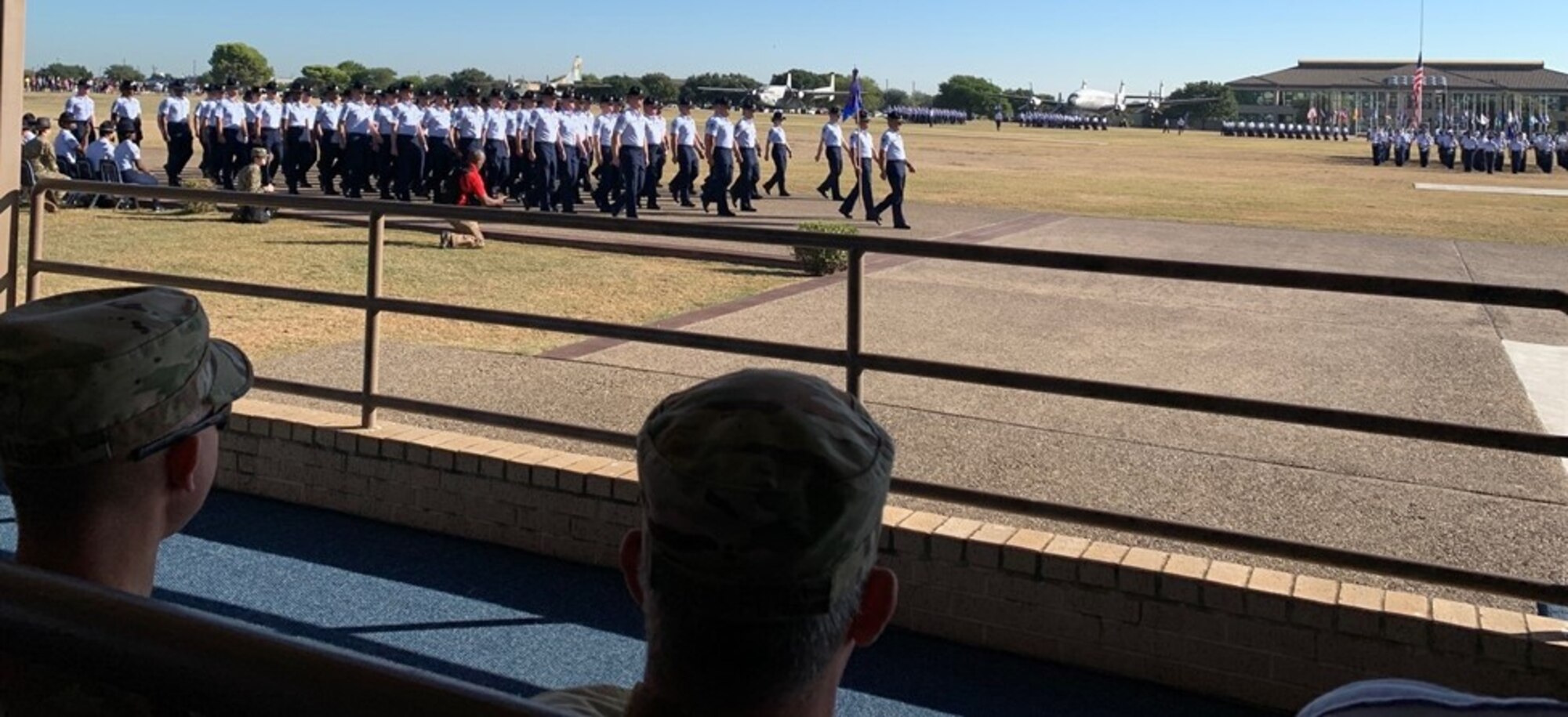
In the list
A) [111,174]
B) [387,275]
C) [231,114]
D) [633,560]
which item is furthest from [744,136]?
[633,560]

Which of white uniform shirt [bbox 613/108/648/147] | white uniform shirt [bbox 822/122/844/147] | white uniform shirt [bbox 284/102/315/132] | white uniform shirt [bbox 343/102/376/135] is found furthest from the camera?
white uniform shirt [bbox 822/122/844/147]

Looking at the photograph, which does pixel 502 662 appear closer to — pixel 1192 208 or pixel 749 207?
pixel 749 207

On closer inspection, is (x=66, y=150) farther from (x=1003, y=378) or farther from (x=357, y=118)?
(x=1003, y=378)

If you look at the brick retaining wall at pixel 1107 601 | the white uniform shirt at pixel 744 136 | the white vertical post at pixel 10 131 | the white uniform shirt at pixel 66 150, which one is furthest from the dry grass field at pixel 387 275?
the white uniform shirt at pixel 744 136

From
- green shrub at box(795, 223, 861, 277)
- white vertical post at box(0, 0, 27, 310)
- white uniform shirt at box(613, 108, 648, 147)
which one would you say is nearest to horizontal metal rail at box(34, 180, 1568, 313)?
white vertical post at box(0, 0, 27, 310)

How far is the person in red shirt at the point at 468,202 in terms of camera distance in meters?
17.1

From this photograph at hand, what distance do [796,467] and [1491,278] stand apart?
18406mm

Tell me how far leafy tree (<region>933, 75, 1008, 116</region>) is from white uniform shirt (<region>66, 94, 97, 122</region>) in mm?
143867

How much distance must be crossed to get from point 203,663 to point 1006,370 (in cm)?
437

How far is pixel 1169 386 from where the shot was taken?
9.72 meters

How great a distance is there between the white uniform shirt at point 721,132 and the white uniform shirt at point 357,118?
5.77m

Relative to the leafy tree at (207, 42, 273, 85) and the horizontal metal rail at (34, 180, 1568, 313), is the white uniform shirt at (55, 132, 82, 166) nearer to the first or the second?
the horizontal metal rail at (34, 180, 1568, 313)

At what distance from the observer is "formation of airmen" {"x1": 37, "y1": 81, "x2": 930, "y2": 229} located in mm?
25859

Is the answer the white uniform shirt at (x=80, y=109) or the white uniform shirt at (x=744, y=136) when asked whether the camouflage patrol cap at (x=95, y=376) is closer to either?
the white uniform shirt at (x=744, y=136)
